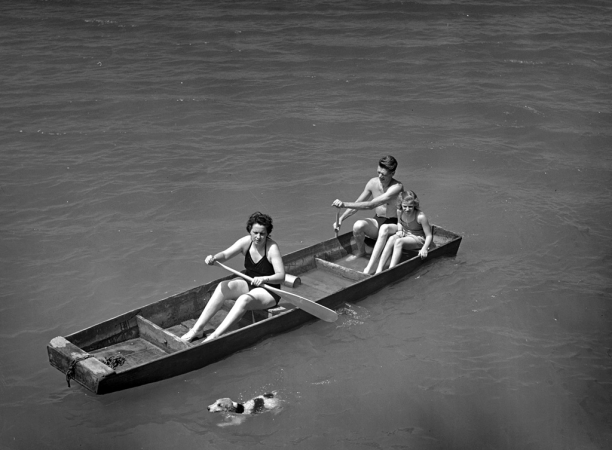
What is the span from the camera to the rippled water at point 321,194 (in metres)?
9.23

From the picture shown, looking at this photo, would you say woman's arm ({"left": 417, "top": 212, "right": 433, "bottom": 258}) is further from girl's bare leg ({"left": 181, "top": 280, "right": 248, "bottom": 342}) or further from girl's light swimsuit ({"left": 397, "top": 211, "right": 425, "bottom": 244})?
girl's bare leg ({"left": 181, "top": 280, "right": 248, "bottom": 342})

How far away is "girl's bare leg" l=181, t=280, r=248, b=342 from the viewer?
999cm

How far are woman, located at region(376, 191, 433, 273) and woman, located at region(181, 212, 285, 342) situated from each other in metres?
2.29

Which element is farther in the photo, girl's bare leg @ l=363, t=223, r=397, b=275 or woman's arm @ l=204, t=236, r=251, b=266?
girl's bare leg @ l=363, t=223, r=397, b=275

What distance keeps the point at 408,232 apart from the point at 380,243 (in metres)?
0.54

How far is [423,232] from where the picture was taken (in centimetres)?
1251

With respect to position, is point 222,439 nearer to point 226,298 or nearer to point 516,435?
Answer: point 226,298

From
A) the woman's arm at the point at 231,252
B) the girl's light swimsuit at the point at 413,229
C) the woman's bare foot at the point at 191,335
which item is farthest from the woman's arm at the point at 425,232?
the woman's bare foot at the point at 191,335

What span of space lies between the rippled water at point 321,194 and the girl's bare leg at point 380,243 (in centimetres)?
50

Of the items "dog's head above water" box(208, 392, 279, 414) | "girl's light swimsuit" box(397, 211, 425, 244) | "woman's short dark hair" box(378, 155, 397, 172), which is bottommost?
"dog's head above water" box(208, 392, 279, 414)

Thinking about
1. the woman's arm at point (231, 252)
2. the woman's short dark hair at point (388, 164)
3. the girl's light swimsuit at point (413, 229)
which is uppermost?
the woman's short dark hair at point (388, 164)

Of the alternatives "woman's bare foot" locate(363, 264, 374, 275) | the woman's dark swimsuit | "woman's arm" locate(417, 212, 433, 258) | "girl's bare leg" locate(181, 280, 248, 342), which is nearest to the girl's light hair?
"woman's arm" locate(417, 212, 433, 258)

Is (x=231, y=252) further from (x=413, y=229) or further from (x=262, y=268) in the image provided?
(x=413, y=229)

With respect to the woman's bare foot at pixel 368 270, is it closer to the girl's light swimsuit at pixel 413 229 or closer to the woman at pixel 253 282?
the girl's light swimsuit at pixel 413 229
